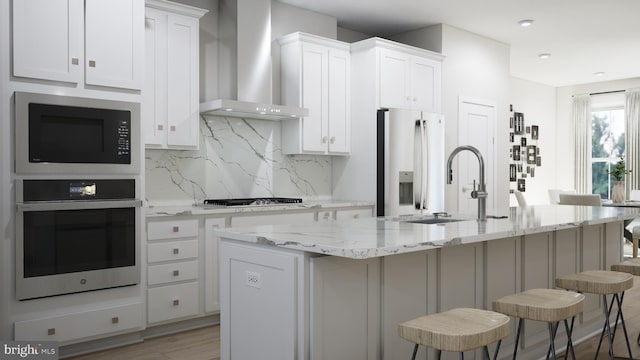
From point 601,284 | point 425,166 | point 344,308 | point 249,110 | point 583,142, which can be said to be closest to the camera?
point 344,308

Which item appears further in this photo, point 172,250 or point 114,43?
point 172,250

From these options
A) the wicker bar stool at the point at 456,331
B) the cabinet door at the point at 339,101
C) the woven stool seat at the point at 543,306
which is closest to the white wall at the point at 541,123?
the cabinet door at the point at 339,101

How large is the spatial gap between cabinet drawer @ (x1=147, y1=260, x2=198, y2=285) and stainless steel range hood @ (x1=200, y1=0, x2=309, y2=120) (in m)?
1.27

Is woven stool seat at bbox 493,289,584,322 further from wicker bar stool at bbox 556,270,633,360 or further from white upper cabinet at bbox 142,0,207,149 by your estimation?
white upper cabinet at bbox 142,0,207,149

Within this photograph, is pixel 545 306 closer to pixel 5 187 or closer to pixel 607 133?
pixel 5 187

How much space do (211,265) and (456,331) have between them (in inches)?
98.5

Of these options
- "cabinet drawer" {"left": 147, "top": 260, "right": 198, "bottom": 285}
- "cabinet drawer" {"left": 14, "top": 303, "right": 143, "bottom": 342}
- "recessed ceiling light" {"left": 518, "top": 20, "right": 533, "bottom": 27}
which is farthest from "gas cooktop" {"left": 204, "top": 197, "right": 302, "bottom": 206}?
"recessed ceiling light" {"left": 518, "top": 20, "right": 533, "bottom": 27}

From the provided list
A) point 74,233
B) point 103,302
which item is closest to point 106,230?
point 74,233

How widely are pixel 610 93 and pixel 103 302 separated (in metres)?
8.94

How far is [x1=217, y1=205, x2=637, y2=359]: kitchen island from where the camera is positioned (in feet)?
7.08

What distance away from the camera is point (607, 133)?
9.64 m

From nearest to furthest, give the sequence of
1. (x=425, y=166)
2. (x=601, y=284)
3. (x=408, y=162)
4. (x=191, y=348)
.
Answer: (x=601, y=284)
(x=191, y=348)
(x=408, y=162)
(x=425, y=166)

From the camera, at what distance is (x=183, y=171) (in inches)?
178

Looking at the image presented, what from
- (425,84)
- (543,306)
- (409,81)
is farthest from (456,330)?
(425,84)
